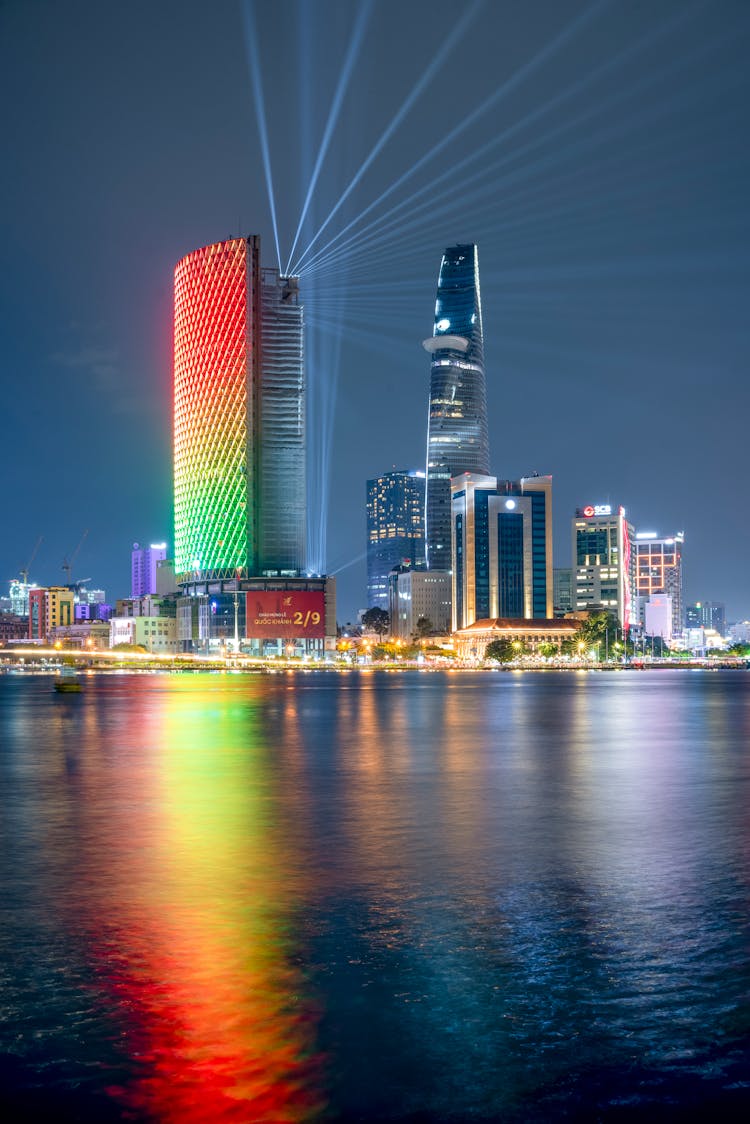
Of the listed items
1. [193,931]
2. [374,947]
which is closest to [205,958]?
[193,931]

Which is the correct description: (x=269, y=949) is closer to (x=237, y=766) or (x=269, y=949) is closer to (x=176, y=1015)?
(x=176, y=1015)

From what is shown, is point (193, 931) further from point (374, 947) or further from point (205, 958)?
point (374, 947)

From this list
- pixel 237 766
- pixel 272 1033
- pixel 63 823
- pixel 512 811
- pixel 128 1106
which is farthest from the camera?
pixel 237 766

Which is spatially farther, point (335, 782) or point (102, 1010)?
point (335, 782)

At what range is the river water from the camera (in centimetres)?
1072

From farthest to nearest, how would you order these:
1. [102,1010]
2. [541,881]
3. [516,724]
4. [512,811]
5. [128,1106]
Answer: [516,724] → [512,811] → [541,881] → [102,1010] → [128,1106]

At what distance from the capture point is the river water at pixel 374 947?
10719mm

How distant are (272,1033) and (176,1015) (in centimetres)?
132

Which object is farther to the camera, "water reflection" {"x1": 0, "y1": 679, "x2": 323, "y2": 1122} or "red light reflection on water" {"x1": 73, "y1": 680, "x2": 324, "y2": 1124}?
"water reflection" {"x1": 0, "y1": 679, "x2": 323, "y2": 1122}

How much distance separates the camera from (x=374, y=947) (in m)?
15.8

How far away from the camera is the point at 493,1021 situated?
12.4 m

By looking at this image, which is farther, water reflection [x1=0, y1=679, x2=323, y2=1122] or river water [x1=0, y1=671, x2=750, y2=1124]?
water reflection [x1=0, y1=679, x2=323, y2=1122]

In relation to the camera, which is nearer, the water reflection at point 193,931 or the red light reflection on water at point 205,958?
the red light reflection on water at point 205,958

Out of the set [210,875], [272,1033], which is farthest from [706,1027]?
[210,875]
